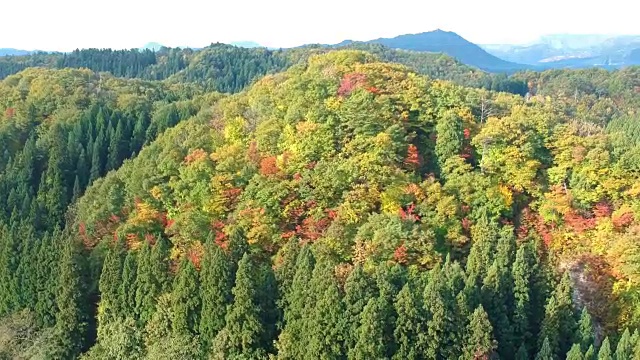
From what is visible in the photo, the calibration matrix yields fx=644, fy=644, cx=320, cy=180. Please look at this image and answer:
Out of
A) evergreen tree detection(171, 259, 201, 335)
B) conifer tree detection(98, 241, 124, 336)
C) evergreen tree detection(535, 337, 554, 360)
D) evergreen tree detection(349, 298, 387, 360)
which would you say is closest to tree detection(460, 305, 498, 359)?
evergreen tree detection(535, 337, 554, 360)

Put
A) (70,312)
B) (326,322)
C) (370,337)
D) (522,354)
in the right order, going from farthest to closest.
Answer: (70,312) < (522,354) < (326,322) < (370,337)

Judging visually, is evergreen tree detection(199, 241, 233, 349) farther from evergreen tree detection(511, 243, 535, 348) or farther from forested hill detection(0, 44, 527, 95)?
forested hill detection(0, 44, 527, 95)

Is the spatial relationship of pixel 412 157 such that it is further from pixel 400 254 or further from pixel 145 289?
pixel 145 289

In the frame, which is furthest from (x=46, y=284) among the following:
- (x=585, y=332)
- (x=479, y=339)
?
(x=585, y=332)

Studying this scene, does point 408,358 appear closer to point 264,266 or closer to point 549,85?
point 264,266

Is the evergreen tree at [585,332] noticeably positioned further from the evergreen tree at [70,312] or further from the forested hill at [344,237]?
the evergreen tree at [70,312]
